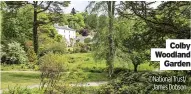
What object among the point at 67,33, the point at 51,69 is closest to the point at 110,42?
the point at 67,33

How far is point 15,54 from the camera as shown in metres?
11.8

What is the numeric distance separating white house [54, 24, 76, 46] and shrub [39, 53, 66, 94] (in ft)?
4.06

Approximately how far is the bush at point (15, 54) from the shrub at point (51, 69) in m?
1.13

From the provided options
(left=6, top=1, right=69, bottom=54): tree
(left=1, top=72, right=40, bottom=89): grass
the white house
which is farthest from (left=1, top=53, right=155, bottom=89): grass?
(left=6, top=1, right=69, bottom=54): tree

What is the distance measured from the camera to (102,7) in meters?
12.1

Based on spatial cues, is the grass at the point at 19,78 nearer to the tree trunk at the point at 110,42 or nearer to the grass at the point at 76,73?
the grass at the point at 76,73

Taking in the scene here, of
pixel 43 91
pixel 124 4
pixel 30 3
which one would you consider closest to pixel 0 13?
pixel 30 3

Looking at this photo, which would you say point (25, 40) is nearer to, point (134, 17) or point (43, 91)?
point (43, 91)

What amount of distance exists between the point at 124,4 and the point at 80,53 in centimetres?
230

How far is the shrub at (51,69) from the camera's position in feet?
34.4

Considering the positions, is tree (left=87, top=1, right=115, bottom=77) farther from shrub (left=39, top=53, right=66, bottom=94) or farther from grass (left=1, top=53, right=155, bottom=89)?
shrub (left=39, top=53, right=66, bottom=94)

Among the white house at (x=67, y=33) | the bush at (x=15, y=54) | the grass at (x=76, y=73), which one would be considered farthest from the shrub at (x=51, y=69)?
the white house at (x=67, y=33)

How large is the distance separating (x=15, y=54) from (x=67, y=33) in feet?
5.38

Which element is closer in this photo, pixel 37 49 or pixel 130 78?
pixel 130 78
